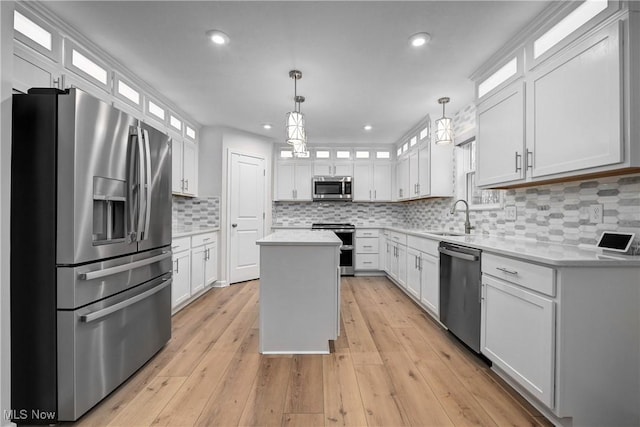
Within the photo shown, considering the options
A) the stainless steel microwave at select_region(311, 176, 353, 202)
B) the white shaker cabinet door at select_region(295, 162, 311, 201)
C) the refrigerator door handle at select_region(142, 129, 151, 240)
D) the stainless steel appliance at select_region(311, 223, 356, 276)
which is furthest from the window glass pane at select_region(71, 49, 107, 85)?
the stainless steel appliance at select_region(311, 223, 356, 276)

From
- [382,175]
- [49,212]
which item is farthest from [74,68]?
[382,175]

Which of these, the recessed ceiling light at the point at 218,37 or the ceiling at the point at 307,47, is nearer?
the ceiling at the point at 307,47

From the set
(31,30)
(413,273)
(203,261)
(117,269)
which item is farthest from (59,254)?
(413,273)

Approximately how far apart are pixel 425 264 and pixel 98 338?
2891 mm

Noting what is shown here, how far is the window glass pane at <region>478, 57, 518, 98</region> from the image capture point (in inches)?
90.2

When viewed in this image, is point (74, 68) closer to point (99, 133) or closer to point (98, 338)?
point (99, 133)

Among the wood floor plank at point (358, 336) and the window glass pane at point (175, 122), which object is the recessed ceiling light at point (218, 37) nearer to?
the window glass pane at point (175, 122)

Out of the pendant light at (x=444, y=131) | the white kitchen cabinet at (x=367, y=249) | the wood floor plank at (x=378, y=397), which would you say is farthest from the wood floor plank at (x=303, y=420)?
the white kitchen cabinet at (x=367, y=249)

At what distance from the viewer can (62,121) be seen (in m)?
1.54

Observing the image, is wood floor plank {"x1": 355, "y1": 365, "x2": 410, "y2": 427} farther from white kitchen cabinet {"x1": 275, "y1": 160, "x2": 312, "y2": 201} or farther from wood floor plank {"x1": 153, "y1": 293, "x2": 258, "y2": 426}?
white kitchen cabinet {"x1": 275, "y1": 160, "x2": 312, "y2": 201}

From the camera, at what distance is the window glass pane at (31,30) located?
1826 mm

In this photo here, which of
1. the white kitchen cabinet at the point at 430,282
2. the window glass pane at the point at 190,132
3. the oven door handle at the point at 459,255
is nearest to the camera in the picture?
the oven door handle at the point at 459,255

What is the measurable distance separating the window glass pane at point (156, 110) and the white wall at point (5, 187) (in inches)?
75.7

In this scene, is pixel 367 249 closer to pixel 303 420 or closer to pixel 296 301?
pixel 296 301
